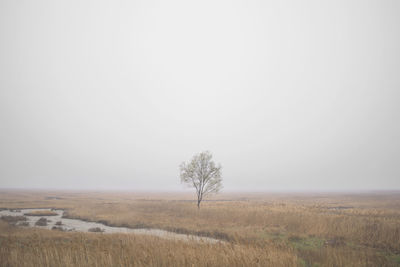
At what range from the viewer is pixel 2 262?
7.91 metres

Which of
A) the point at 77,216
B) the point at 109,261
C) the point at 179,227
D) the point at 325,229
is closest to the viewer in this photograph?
the point at 109,261

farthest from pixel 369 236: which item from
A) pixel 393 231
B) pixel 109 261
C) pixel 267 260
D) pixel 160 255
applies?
pixel 109 261

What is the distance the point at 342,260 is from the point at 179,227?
57.3 ft

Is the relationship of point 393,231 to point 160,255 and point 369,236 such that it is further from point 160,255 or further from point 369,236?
point 160,255

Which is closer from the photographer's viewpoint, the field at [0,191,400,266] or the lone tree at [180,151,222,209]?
the field at [0,191,400,266]

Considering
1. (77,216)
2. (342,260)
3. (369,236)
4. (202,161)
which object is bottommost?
(77,216)

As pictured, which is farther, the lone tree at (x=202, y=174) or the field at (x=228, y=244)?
the lone tree at (x=202, y=174)

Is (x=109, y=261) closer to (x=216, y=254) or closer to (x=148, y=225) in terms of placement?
(x=216, y=254)

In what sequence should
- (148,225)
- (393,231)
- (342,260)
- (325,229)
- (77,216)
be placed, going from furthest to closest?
(77,216) < (148,225) < (325,229) < (393,231) < (342,260)

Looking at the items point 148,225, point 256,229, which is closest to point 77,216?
point 148,225

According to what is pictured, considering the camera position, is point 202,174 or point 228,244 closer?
point 228,244

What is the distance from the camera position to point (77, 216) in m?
33.1

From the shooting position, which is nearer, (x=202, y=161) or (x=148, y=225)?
(x=148, y=225)

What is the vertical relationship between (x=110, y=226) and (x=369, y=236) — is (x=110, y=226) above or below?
below
